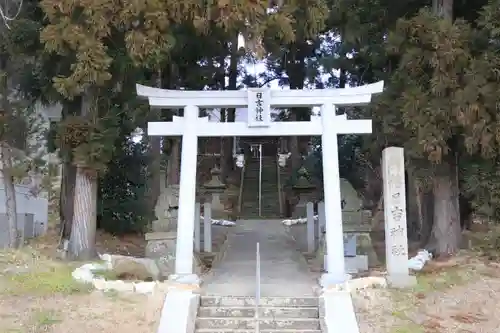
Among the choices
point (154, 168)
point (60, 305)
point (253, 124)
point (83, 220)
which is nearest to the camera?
point (60, 305)

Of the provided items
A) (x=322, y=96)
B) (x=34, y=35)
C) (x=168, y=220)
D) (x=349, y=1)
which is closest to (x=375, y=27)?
(x=349, y=1)

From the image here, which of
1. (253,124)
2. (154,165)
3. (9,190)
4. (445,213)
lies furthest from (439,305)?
(154,165)

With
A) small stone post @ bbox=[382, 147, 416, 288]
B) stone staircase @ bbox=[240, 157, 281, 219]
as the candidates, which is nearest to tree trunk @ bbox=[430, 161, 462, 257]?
small stone post @ bbox=[382, 147, 416, 288]

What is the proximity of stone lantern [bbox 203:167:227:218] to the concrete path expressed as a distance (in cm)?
192

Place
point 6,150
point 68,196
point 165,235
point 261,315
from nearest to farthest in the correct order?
1. point 261,315
2. point 6,150
3. point 165,235
4. point 68,196

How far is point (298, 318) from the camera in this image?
8.05 metres

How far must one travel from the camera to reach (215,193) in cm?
2198

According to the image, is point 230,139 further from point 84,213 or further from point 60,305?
point 60,305

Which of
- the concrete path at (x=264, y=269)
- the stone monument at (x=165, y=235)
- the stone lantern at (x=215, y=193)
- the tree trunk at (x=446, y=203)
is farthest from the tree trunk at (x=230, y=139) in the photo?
the tree trunk at (x=446, y=203)

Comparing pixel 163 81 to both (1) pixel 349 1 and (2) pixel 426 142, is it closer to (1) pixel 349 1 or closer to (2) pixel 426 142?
(1) pixel 349 1

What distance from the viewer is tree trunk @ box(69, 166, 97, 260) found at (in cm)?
1075

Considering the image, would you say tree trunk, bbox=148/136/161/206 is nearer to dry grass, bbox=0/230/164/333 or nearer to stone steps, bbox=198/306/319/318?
dry grass, bbox=0/230/164/333

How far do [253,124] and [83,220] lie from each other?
3728 millimetres

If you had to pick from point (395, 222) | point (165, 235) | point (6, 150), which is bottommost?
point (165, 235)
